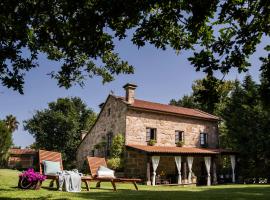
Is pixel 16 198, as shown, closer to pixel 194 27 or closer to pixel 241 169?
pixel 194 27

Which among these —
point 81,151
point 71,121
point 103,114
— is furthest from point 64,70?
point 71,121

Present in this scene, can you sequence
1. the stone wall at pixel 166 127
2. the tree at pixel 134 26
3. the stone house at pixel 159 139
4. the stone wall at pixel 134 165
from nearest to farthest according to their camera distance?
the tree at pixel 134 26
the stone wall at pixel 134 165
the stone house at pixel 159 139
the stone wall at pixel 166 127

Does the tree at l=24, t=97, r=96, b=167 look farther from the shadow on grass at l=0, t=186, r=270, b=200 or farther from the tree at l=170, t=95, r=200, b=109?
the shadow on grass at l=0, t=186, r=270, b=200

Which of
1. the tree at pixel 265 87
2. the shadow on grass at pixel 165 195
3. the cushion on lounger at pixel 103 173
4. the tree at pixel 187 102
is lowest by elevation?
the shadow on grass at pixel 165 195

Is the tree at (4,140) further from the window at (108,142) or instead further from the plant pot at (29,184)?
the plant pot at (29,184)

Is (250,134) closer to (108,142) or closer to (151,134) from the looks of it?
(151,134)

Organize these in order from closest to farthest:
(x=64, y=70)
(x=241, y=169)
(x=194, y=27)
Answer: (x=194, y=27) → (x=64, y=70) → (x=241, y=169)

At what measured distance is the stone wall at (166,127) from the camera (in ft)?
78.4

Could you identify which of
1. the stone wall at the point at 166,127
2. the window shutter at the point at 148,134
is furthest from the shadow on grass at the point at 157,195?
the window shutter at the point at 148,134

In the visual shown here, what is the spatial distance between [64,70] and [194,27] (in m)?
3.55

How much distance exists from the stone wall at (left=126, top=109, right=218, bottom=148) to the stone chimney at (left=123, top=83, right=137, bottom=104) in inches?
42.2

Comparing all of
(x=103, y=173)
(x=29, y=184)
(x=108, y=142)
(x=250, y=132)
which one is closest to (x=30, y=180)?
(x=29, y=184)

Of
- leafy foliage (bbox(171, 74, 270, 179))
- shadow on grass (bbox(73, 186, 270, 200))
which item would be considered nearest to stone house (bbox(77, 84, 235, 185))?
leafy foliage (bbox(171, 74, 270, 179))

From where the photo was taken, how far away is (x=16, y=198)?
26.8 ft
